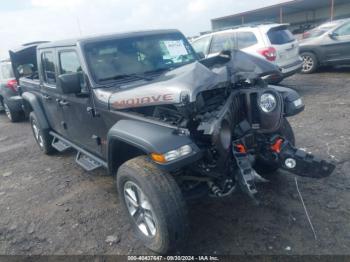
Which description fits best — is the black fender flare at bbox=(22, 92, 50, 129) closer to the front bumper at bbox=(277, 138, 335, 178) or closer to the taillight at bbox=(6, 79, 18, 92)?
the taillight at bbox=(6, 79, 18, 92)

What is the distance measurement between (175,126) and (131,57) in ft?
4.89

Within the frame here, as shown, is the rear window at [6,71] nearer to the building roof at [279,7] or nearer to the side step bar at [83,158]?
the side step bar at [83,158]

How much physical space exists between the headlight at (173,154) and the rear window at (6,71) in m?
7.76

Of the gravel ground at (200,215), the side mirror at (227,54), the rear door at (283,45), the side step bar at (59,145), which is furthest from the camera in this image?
the rear door at (283,45)

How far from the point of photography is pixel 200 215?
11.2 feet

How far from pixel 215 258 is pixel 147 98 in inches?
61.5

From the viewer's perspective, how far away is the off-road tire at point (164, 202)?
249 centimetres

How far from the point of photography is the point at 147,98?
284cm

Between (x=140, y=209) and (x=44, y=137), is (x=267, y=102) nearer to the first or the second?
(x=140, y=209)

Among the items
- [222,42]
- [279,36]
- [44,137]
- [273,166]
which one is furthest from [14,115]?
[273,166]

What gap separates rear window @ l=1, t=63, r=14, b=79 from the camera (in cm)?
872

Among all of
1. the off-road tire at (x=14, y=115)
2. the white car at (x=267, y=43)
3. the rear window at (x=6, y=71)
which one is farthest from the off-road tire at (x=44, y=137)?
the white car at (x=267, y=43)

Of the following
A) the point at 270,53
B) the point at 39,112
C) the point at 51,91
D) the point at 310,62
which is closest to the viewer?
the point at 51,91

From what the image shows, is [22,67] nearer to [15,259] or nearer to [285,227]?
[15,259]
